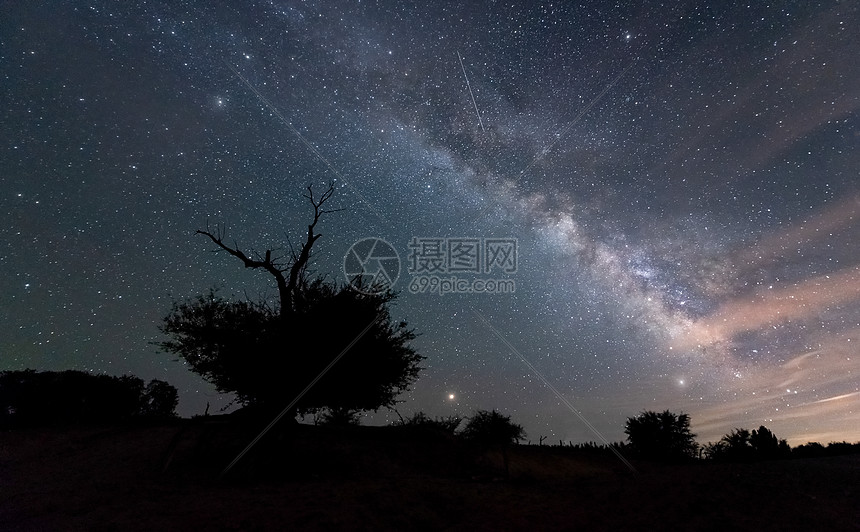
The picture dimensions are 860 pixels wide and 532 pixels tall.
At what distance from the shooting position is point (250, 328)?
21.1m

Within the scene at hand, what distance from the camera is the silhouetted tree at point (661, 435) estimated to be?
3009cm

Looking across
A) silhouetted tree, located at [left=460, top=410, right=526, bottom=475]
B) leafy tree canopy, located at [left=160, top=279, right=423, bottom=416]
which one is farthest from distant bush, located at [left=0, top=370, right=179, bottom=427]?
silhouetted tree, located at [left=460, top=410, right=526, bottom=475]

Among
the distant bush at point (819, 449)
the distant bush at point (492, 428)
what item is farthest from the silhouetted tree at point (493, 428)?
the distant bush at point (819, 449)

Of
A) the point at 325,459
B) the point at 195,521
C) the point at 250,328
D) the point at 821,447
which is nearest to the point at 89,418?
the point at 250,328

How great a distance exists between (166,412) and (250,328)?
17.0m

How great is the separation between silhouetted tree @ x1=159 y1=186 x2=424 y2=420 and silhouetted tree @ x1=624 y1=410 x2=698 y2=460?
2018 cm

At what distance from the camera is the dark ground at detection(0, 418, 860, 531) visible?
32.0 feet

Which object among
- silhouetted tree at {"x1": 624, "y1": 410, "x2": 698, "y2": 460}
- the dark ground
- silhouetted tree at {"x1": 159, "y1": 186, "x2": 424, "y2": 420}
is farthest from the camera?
silhouetted tree at {"x1": 624, "y1": 410, "x2": 698, "y2": 460}

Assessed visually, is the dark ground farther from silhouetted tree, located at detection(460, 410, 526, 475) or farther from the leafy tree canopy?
silhouetted tree, located at detection(460, 410, 526, 475)

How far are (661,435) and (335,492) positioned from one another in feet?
90.3

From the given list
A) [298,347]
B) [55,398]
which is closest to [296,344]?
[298,347]

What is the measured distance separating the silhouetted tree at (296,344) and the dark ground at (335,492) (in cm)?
259

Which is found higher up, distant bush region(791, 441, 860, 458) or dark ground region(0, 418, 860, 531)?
distant bush region(791, 441, 860, 458)

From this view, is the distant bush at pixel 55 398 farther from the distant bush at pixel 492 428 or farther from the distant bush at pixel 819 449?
the distant bush at pixel 819 449
